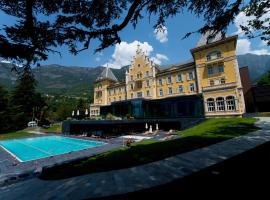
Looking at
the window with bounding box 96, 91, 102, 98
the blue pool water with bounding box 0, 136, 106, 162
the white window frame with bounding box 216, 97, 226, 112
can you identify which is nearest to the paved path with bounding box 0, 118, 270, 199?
the blue pool water with bounding box 0, 136, 106, 162

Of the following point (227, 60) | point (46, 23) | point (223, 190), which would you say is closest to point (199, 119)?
point (227, 60)

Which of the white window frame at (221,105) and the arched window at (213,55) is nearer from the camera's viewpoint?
the white window frame at (221,105)

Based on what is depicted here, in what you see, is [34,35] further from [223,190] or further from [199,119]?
[199,119]

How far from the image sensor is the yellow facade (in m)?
30.5

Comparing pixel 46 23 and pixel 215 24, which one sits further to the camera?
pixel 215 24

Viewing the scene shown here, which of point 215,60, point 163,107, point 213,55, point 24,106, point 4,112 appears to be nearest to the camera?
point 215,60

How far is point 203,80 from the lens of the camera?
36.2 meters


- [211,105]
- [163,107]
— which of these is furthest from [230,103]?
[163,107]

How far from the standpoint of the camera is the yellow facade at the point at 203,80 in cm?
3055

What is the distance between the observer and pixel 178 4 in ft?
24.0

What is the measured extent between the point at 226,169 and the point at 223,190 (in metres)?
2.12

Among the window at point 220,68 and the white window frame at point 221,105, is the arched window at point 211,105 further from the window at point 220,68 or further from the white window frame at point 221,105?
the window at point 220,68

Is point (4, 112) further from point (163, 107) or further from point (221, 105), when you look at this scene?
point (221, 105)

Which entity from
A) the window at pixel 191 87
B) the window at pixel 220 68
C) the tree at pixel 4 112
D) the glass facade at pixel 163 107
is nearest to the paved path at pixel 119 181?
the glass facade at pixel 163 107
